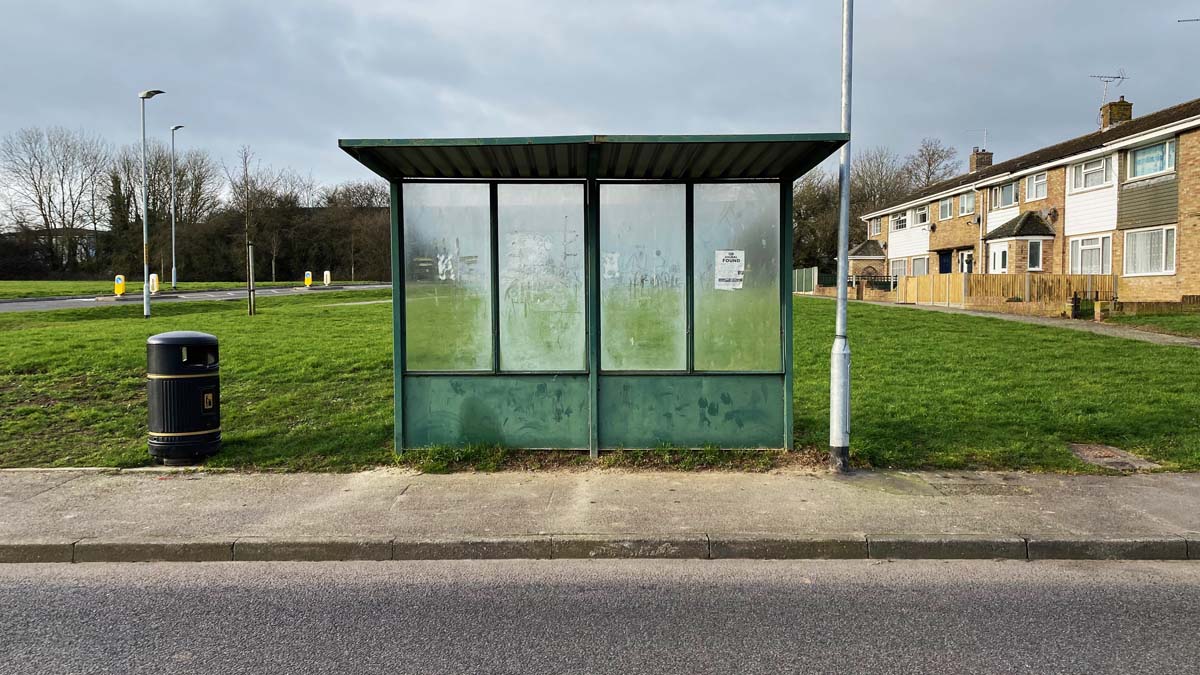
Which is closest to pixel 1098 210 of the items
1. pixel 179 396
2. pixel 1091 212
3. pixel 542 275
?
pixel 1091 212

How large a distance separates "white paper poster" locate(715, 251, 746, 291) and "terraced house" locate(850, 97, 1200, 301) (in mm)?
21023

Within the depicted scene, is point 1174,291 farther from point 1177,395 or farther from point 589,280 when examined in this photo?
point 589,280

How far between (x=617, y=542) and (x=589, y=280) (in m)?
2.79

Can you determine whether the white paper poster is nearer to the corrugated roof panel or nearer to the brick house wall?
the corrugated roof panel

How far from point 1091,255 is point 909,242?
1577cm

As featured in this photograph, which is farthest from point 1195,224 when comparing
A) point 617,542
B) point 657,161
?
point 617,542

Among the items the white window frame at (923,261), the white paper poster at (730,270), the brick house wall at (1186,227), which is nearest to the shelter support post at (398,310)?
the white paper poster at (730,270)

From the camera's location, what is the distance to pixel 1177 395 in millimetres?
9328

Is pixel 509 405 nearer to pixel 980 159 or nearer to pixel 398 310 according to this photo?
pixel 398 310

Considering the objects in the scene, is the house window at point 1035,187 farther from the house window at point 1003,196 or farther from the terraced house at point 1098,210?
the house window at point 1003,196

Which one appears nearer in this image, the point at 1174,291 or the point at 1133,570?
the point at 1133,570

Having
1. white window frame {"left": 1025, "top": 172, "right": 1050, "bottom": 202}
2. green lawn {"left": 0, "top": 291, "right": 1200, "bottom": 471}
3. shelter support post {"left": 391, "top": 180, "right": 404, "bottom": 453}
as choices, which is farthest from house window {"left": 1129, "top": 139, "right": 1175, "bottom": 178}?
shelter support post {"left": 391, "top": 180, "right": 404, "bottom": 453}

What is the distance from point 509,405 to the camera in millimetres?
7133

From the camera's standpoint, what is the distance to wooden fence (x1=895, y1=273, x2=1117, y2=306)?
966 inches
